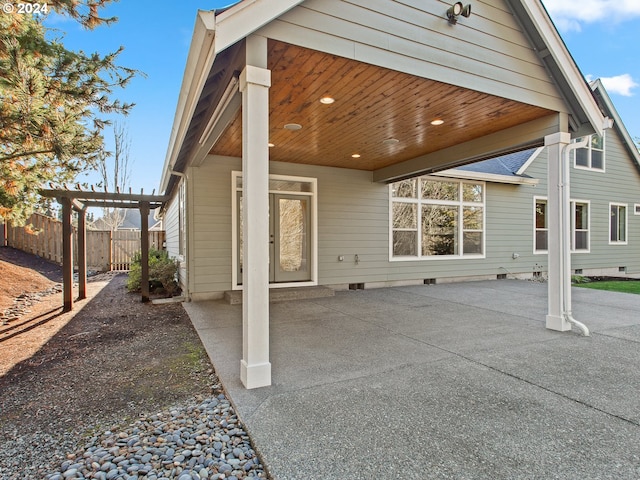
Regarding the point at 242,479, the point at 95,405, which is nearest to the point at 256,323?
the point at 242,479

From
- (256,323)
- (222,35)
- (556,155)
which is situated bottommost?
(256,323)

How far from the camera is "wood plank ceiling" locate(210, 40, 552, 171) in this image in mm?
3447

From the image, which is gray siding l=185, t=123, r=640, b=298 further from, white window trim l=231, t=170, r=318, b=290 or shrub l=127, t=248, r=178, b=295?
shrub l=127, t=248, r=178, b=295

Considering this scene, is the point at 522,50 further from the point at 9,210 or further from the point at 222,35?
the point at 9,210

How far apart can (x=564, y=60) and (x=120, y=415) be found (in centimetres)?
578

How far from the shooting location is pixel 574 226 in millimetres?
10930

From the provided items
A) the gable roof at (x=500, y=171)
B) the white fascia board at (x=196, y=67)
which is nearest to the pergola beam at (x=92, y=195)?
the white fascia board at (x=196, y=67)

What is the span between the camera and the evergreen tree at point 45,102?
4.01 meters

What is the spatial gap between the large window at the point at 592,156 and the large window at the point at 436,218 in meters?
4.16

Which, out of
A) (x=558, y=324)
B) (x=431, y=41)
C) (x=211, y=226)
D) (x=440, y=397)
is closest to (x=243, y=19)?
(x=431, y=41)

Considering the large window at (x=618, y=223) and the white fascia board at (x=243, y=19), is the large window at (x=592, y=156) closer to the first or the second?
the large window at (x=618, y=223)

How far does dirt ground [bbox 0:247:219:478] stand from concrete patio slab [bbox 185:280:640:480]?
335 mm

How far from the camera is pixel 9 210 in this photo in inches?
202

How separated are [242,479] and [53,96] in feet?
17.9
